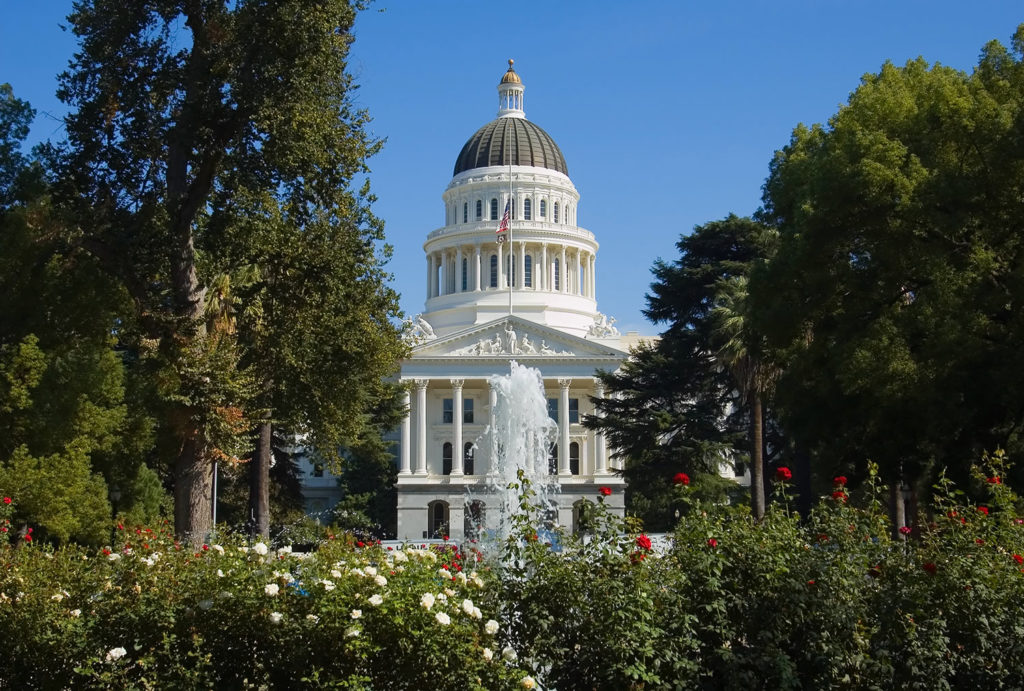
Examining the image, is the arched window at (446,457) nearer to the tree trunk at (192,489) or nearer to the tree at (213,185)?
the tree at (213,185)

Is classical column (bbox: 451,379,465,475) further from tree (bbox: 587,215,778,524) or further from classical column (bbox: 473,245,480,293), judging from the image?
tree (bbox: 587,215,778,524)

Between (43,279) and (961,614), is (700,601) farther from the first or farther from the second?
(43,279)

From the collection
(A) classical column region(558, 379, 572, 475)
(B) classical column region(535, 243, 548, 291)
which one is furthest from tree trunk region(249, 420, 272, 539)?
(B) classical column region(535, 243, 548, 291)

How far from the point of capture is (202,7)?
20.8 m

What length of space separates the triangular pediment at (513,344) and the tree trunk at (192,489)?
55597 mm

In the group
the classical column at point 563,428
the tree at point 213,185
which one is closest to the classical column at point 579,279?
the classical column at point 563,428

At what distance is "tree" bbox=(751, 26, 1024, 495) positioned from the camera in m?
22.8

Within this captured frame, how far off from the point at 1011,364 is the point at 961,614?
13588 millimetres

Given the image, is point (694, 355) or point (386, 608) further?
point (694, 355)

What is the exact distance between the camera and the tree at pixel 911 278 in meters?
22.8

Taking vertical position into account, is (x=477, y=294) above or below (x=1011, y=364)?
above

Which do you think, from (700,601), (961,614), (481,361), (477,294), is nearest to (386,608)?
(700,601)

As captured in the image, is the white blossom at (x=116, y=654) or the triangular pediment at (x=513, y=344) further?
the triangular pediment at (x=513, y=344)

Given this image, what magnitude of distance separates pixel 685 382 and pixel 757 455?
26.4 ft
